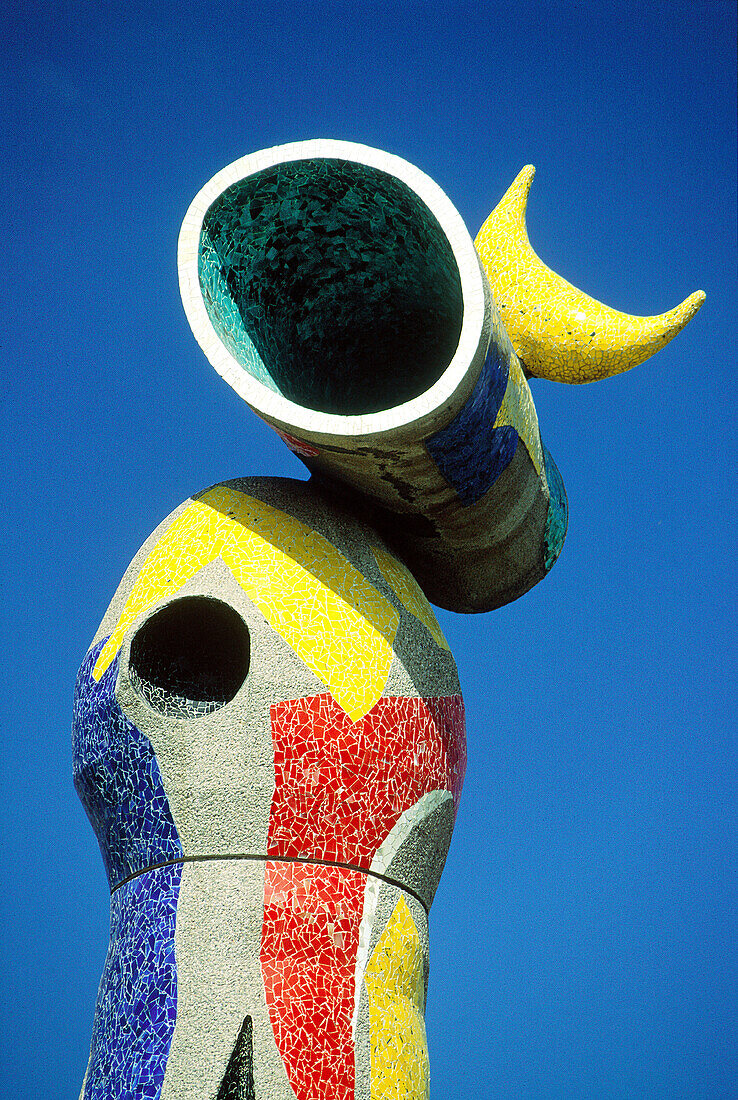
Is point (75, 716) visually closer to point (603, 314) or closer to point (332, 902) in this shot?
point (332, 902)

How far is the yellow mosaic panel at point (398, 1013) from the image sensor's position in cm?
416

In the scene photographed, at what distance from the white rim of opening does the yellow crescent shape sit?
1.13 meters

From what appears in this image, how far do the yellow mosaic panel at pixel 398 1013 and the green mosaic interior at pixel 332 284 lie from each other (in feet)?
6.69

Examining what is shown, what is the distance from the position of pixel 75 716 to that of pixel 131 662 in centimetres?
37

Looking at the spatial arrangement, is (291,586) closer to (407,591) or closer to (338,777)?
(407,591)

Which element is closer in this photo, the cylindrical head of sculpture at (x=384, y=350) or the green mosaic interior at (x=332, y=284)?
the cylindrical head of sculpture at (x=384, y=350)

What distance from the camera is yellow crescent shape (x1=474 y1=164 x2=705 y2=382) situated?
5520mm

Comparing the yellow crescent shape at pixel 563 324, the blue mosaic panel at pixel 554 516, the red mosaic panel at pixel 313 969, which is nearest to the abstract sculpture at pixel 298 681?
the red mosaic panel at pixel 313 969

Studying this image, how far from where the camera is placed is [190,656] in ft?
15.9

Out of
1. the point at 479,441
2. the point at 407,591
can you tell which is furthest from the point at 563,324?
the point at 407,591

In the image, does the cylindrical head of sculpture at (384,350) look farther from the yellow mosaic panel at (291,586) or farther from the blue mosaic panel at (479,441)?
the yellow mosaic panel at (291,586)

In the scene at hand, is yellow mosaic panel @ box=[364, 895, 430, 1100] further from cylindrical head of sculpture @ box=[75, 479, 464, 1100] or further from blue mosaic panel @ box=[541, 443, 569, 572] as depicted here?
blue mosaic panel @ box=[541, 443, 569, 572]

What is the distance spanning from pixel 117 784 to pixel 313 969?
90 cm

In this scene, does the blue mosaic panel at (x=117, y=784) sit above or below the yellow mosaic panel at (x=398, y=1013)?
above
